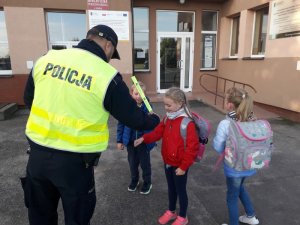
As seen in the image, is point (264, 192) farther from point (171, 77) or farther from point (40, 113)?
point (171, 77)

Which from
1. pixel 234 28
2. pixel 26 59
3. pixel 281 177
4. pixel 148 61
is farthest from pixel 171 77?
pixel 281 177

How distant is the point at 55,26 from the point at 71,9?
32.0 inches

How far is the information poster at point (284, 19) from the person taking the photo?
6.40 m

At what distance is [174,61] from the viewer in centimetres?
993

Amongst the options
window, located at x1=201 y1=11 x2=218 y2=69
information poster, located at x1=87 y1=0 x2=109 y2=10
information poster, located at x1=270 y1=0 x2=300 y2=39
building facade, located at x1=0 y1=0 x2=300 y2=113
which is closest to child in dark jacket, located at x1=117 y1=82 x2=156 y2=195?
building facade, located at x1=0 y1=0 x2=300 y2=113

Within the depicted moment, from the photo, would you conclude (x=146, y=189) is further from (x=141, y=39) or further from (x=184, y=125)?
(x=141, y=39)

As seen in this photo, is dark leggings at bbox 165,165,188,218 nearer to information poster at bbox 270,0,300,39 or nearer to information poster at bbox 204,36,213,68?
information poster at bbox 270,0,300,39

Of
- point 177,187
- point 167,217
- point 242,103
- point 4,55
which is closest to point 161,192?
point 167,217

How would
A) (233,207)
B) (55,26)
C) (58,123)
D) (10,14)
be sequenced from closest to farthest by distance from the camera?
(58,123) → (233,207) → (10,14) → (55,26)

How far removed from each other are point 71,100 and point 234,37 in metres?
9.31

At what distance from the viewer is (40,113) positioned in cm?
164

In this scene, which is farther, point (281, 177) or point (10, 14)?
point (10, 14)

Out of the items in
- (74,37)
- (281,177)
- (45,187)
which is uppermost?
(74,37)

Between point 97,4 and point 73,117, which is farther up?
point 97,4
